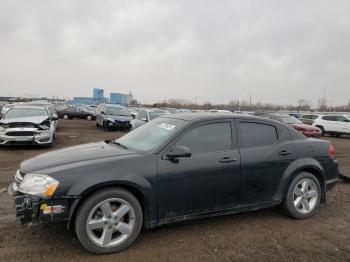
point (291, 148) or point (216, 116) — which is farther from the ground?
point (216, 116)

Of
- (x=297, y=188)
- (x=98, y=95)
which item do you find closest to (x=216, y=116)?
(x=297, y=188)

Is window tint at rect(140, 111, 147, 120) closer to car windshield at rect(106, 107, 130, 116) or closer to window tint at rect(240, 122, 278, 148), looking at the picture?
car windshield at rect(106, 107, 130, 116)

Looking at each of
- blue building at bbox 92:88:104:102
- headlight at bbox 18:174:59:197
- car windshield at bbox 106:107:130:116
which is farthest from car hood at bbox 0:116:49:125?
blue building at bbox 92:88:104:102

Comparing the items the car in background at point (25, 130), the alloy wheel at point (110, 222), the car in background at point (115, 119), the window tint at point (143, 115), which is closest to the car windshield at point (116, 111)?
the car in background at point (115, 119)

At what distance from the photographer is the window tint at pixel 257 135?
446 cm

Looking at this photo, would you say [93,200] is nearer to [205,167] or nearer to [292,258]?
[205,167]

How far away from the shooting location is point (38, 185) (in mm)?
3352

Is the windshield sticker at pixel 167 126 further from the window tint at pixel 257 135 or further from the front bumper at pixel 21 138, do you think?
the front bumper at pixel 21 138

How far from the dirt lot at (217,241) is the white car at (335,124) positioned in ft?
58.3

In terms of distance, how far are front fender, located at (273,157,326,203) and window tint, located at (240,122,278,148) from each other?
1.61ft

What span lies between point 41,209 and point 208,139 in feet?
7.38

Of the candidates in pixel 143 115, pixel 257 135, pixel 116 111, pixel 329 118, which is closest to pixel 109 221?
pixel 257 135

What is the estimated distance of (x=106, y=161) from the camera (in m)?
3.60

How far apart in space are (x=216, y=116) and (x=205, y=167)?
0.88m
